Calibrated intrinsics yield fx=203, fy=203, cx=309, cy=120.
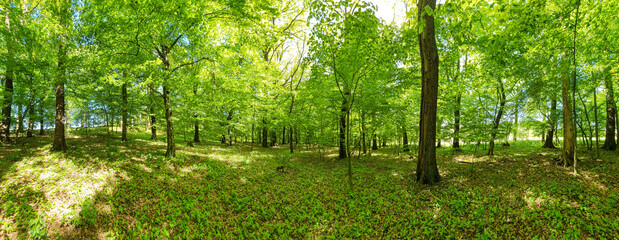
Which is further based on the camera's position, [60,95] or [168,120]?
[168,120]

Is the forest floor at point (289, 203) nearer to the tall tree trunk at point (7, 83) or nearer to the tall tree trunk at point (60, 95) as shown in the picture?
the tall tree trunk at point (60, 95)

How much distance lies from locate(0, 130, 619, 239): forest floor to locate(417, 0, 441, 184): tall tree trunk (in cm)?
64

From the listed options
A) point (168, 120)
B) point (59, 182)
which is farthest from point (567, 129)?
point (59, 182)

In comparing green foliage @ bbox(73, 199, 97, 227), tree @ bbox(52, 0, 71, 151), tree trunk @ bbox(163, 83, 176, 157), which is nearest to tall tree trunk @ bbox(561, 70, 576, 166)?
green foliage @ bbox(73, 199, 97, 227)

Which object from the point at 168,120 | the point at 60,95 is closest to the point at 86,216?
the point at 168,120

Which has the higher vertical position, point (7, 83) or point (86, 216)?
point (7, 83)

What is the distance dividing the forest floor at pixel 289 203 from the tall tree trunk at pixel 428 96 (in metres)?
0.64

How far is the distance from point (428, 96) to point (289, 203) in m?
5.90

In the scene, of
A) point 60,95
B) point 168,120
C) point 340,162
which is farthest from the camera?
point 340,162

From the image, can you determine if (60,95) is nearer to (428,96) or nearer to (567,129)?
(428,96)

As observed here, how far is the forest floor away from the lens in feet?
15.3

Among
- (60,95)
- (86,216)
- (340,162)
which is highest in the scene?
(60,95)

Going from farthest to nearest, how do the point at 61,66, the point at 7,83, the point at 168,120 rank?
the point at 7,83, the point at 168,120, the point at 61,66

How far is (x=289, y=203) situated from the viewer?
681cm
